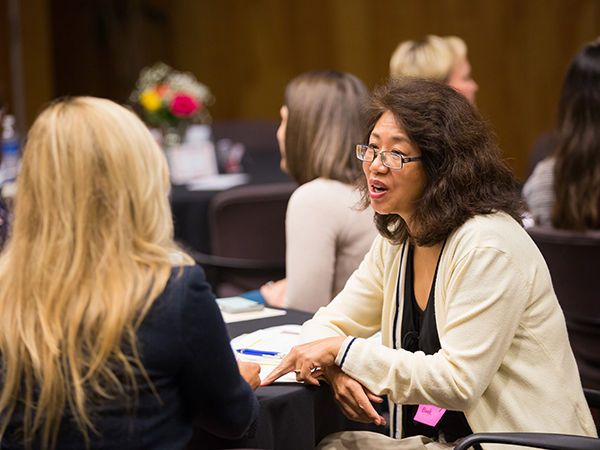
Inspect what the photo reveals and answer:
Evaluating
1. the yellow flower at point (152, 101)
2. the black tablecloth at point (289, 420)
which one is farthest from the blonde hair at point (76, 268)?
the yellow flower at point (152, 101)

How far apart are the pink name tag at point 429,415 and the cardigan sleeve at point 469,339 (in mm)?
149

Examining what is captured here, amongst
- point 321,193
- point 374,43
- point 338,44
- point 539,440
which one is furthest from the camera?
point 338,44

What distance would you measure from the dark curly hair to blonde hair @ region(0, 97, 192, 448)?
1.89 feet

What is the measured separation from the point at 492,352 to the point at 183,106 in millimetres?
3208

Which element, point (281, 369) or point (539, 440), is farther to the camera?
point (281, 369)

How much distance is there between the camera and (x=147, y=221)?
44.0 inches

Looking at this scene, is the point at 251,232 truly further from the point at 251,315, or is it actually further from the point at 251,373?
the point at 251,373

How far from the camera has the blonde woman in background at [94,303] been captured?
1.05m

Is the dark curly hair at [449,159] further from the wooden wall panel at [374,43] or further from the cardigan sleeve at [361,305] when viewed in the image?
the wooden wall panel at [374,43]

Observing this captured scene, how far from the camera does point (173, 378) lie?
1.12 metres

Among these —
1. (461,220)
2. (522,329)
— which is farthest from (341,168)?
(522,329)

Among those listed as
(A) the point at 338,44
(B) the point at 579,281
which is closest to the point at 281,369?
(B) the point at 579,281

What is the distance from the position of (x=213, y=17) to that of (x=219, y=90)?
2.47ft

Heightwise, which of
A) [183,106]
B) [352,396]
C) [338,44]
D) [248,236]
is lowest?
[248,236]
